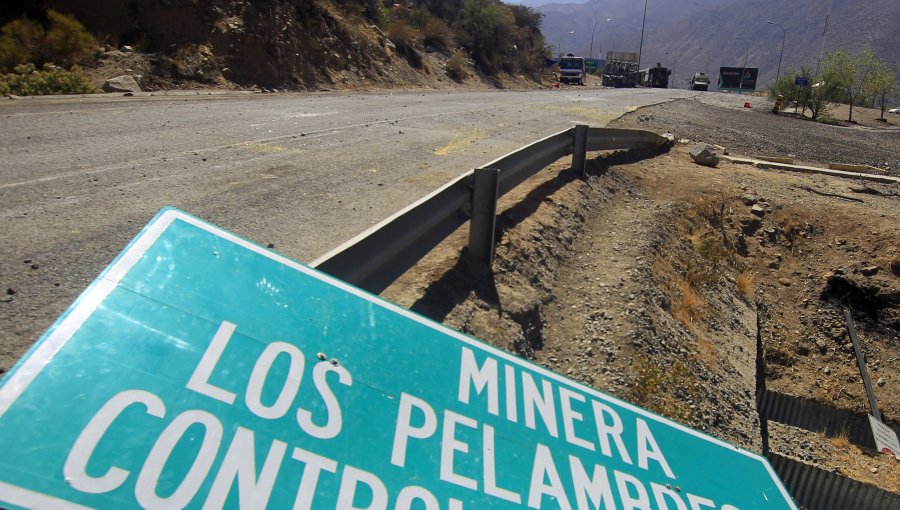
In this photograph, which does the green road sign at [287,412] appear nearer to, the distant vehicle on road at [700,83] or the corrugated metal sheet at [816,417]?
the corrugated metal sheet at [816,417]

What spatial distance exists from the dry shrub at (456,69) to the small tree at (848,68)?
2472 cm

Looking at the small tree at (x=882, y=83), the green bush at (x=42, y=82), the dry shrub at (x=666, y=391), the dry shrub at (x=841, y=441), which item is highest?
the small tree at (x=882, y=83)

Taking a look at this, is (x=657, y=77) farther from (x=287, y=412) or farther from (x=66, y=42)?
(x=287, y=412)

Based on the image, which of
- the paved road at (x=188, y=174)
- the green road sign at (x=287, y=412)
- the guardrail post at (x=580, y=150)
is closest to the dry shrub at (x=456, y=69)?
the paved road at (x=188, y=174)

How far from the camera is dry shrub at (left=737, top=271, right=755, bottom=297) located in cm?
836

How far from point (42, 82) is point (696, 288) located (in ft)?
44.8

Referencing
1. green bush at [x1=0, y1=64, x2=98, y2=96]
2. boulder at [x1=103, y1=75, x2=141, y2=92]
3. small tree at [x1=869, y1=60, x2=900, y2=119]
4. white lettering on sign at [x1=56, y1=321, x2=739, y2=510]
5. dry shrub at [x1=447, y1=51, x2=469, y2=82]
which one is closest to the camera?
white lettering on sign at [x1=56, y1=321, x2=739, y2=510]

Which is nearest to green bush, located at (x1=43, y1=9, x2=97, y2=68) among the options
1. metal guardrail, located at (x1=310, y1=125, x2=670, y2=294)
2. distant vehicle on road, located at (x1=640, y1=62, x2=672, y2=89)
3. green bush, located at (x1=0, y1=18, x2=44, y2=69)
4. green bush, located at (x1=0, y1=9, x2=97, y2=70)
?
green bush, located at (x1=0, y1=9, x2=97, y2=70)

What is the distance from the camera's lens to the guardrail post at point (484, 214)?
4559 mm

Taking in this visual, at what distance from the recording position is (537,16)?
63625 millimetres

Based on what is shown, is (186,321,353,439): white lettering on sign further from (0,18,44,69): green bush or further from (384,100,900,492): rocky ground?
(0,18,44,69): green bush

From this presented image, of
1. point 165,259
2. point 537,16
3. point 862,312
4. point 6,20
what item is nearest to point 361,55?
point 6,20

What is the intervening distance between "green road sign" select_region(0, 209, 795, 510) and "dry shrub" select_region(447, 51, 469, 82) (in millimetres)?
34536

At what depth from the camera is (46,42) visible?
15.5m
